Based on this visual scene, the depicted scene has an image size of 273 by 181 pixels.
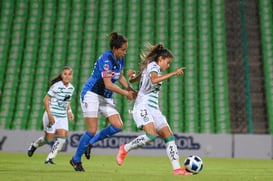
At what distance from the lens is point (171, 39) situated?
19078 millimetres

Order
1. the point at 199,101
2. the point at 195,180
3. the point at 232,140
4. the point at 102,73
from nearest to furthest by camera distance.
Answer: the point at 195,180
the point at 102,73
the point at 232,140
the point at 199,101

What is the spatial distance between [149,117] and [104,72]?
847 mm

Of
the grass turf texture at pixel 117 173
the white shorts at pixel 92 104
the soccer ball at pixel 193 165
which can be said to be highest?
the white shorts at pixel 92 104

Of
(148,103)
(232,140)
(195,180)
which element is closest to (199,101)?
(232,140)

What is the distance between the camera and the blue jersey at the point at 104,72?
784 centimetres

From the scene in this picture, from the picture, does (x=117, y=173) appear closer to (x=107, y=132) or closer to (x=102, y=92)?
(x=107, y=132)

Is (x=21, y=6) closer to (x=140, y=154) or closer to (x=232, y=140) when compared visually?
(x=140, y=154)

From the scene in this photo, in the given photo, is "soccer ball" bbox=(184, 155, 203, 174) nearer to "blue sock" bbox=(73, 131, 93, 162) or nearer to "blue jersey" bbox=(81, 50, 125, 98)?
"blue sock" bbox=(73, 131, 93, 162)

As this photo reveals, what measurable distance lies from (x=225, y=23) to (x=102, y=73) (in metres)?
12.3

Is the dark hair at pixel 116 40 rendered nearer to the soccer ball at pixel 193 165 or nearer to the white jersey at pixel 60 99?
the soccer ball at pixel 193 165

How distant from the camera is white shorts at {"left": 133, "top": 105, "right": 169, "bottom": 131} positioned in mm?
7875

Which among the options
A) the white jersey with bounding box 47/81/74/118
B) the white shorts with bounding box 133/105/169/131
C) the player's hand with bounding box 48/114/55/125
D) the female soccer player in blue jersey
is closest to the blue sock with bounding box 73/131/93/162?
the female soccer player in blue jersey

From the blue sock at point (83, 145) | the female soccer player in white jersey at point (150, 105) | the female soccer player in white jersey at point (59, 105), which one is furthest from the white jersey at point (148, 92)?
the female soccer player in white jersey at point (59, 105)

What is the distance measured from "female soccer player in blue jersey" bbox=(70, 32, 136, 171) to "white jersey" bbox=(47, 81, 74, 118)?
2889mm
